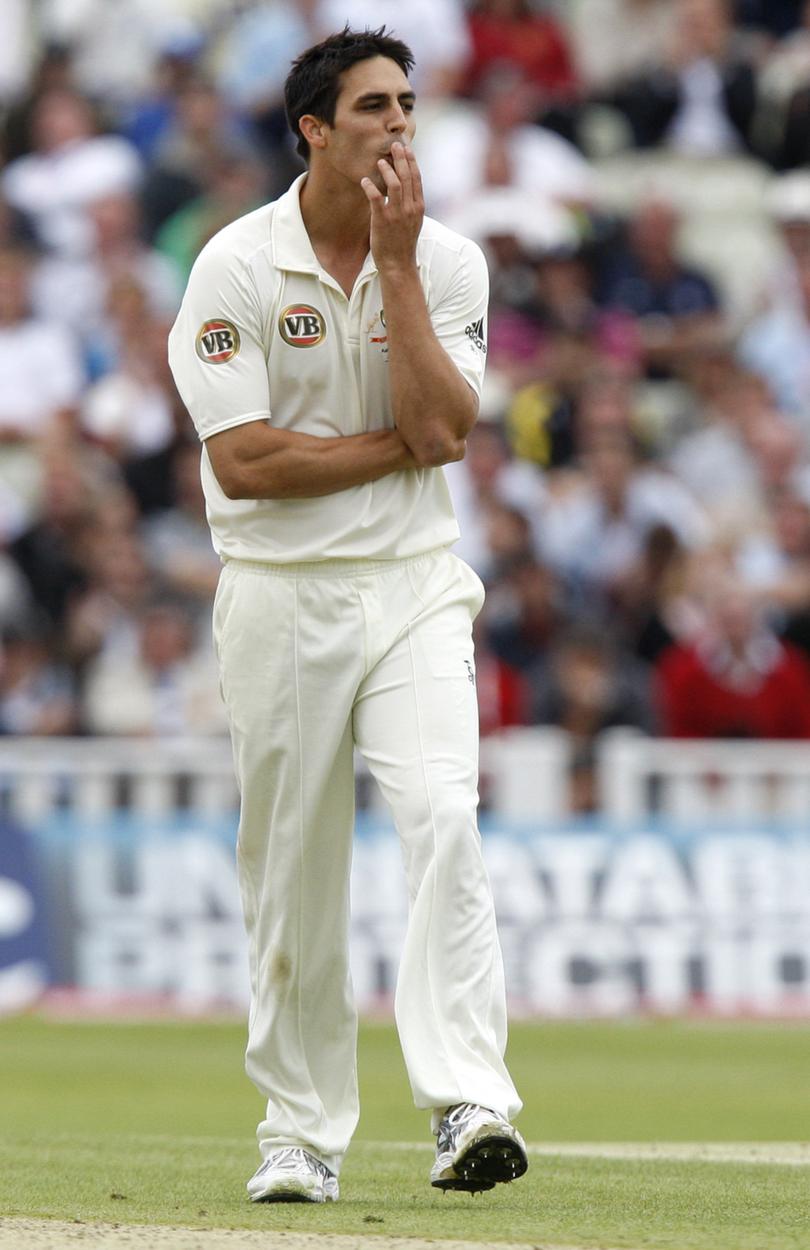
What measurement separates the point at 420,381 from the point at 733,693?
721 centimetres

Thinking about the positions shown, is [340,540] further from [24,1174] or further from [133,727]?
[133,727]

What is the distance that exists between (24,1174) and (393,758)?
1613 mm

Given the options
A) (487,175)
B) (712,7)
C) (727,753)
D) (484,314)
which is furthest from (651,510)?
(484,314)

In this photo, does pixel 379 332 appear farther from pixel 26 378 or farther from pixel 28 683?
pixel 26 378

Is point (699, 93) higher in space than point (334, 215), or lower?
higher


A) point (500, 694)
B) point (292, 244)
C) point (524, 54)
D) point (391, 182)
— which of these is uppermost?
point (524, 54)

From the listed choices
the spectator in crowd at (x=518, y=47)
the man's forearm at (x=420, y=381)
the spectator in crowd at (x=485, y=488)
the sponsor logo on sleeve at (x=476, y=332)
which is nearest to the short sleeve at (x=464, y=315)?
the sponsor logo on sleeve at (x=476, y=332)

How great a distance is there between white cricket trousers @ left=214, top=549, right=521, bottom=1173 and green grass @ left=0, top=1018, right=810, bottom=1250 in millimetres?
319

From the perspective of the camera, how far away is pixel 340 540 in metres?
5.25

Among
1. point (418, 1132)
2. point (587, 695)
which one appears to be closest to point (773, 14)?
point (587, 695)

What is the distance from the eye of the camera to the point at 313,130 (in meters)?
5.28

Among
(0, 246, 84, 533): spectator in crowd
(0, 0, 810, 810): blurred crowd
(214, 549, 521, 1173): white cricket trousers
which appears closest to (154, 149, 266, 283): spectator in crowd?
(0, 0, 810, 810): blurred crowd

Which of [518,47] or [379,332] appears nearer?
[379,332]

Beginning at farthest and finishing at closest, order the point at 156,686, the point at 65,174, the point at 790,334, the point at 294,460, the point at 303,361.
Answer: the point at 65,174
the point at 790,334
the point at 156,686
the point at 303,361
the point at 294,460
